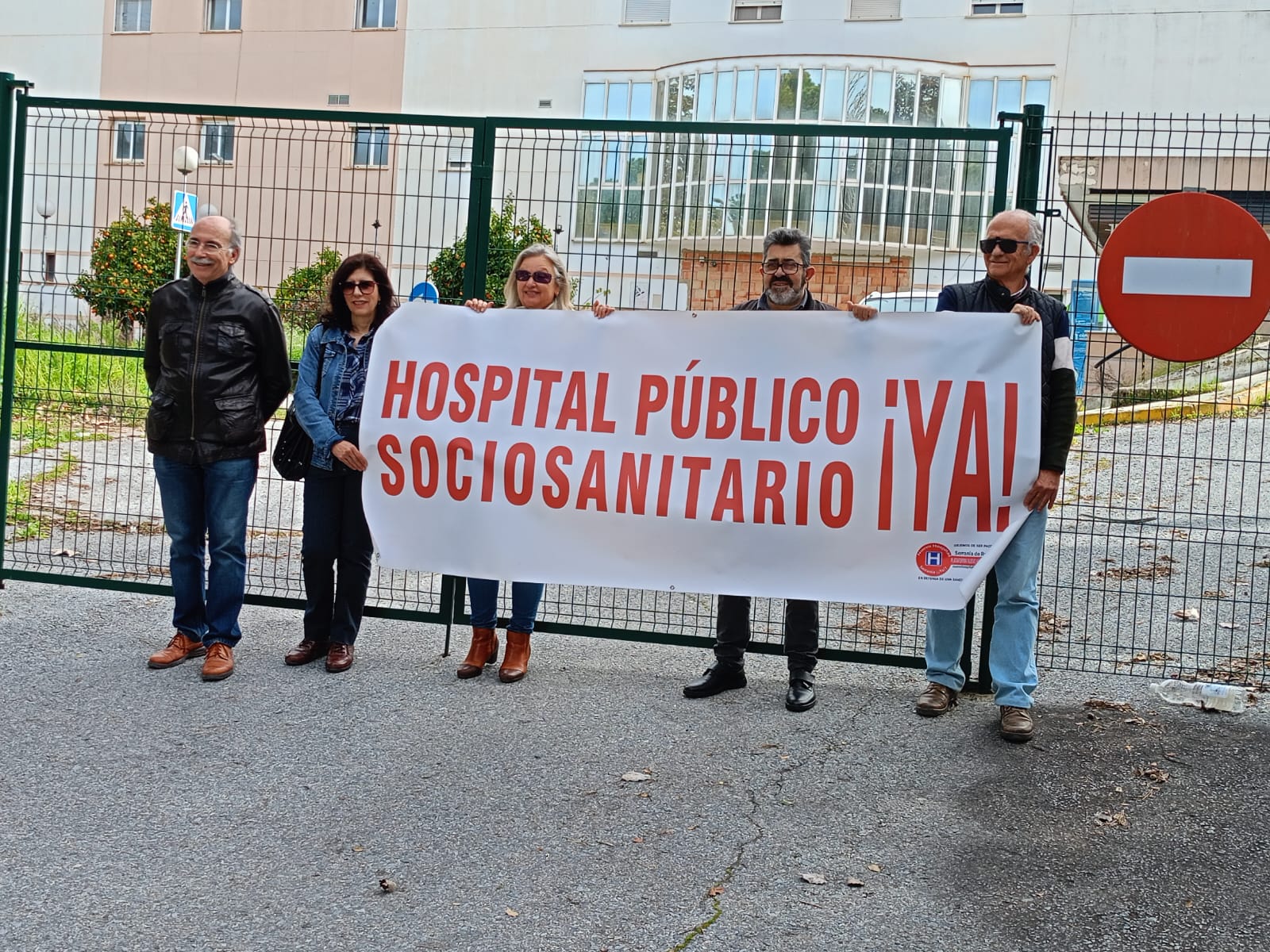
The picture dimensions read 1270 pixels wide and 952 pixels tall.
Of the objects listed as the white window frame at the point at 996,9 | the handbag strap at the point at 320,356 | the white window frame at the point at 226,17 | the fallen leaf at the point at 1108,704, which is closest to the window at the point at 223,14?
the white window frame at the point at 226,17

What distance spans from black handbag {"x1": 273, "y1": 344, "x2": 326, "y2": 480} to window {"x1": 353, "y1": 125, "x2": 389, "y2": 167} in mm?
1008

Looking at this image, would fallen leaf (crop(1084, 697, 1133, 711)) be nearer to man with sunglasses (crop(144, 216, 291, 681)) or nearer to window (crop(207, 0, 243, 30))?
man with sunglasses (crop(144, 216, 291, 681))

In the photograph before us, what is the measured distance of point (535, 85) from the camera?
Answer: 36.9 m

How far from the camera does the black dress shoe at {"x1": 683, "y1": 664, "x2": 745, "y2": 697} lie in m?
5.84

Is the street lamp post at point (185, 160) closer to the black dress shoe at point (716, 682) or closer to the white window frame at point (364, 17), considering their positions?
the black dress shoe at point (716, 682)

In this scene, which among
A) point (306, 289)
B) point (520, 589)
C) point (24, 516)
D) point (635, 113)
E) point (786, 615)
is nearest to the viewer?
point (786, 615)

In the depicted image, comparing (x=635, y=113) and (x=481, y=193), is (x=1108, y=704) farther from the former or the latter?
(x=635, y=113)

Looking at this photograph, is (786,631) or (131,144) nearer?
(786,631)

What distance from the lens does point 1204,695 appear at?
5797 mm

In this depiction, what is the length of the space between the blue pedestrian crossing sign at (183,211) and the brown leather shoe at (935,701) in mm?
5643

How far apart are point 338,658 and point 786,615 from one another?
2.15m

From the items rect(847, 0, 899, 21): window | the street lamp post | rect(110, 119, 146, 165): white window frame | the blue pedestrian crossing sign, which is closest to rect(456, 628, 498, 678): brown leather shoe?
the street lamp post

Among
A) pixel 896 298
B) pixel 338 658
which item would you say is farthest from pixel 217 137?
pixel 896 298

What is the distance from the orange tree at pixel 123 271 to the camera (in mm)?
6570
